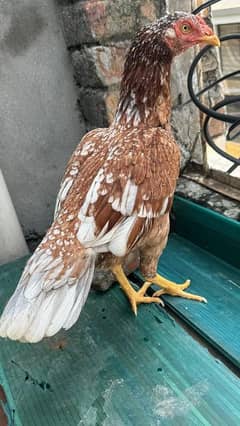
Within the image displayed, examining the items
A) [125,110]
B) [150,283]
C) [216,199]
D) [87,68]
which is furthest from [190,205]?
[87,68]

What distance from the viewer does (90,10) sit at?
1.30 meters

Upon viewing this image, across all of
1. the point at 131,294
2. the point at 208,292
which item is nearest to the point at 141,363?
the point at 131,294

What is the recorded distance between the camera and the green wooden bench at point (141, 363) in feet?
3.08

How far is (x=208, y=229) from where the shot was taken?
1464 millimetres

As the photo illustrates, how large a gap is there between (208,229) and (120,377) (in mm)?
680

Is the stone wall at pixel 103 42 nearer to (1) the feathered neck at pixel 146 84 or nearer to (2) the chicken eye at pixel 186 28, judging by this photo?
(1) the feathered neck at pixel 146 84

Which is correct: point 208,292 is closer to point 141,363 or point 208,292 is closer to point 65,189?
point 141,363

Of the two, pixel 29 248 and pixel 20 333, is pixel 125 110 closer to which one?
pixel 20 333

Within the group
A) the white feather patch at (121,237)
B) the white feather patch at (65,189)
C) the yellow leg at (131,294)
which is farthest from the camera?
the yellow leg at (131,294)

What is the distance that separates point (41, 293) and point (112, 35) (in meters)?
0.98

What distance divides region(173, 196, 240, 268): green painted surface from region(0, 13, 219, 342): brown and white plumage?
1.17ft

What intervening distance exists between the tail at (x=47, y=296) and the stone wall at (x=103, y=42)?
0.72 m

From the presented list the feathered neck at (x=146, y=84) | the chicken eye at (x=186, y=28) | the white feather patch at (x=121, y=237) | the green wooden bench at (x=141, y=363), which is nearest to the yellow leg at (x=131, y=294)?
the green wooden bench at (x=141, y=363)

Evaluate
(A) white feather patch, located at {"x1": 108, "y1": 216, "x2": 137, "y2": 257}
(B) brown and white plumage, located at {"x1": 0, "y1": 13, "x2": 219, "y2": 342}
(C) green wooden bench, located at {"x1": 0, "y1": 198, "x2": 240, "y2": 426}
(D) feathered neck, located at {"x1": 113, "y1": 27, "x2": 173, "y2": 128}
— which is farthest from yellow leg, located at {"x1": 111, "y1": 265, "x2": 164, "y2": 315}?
(D) feathered neck, located at {"x1": 113, "y1": 27, "x2": 173, "y2": 128}
